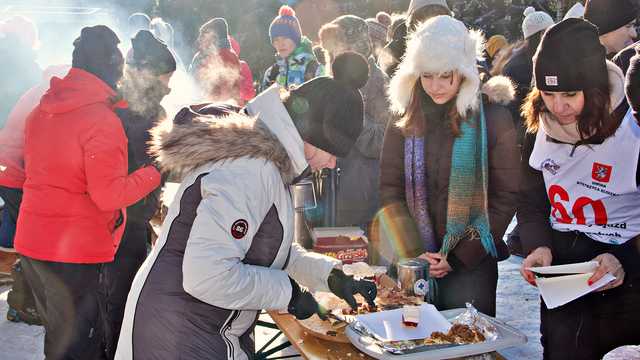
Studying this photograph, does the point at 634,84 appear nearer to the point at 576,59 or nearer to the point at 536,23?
the point at 576,59

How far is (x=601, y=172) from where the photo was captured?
2260 mm

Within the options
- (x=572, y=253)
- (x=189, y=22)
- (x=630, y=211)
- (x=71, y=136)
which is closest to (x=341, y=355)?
(x=572, y=253)

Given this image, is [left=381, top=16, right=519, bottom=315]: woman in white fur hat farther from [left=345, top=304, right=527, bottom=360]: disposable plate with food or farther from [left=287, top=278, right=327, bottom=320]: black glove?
[left=287, top=278, right=327, bottom=320]: black glove

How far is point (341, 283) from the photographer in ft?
7.15

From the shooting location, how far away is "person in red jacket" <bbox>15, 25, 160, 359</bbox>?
279 cm

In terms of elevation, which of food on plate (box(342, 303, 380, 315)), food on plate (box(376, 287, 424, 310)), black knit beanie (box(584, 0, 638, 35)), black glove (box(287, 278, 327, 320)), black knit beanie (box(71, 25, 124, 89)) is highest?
black knit beanie (box(584, 0, 638, 35))

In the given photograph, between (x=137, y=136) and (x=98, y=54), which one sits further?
(x=137, y=136)

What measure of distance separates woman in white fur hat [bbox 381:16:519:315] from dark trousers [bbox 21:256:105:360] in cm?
147

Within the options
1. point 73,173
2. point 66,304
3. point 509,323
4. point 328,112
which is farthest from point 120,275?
point 509,323

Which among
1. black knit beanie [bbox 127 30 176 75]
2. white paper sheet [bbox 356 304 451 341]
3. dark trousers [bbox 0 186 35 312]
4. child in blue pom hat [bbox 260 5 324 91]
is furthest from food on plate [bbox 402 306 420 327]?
child in blue pom hat [bbox 260 5 324 91]

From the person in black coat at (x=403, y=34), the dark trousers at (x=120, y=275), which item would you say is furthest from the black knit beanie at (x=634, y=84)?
the dark trousers at (x=120, y=275)

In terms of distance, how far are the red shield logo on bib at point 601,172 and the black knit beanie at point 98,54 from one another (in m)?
2.17

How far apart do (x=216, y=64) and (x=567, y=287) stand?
4332 millimetres

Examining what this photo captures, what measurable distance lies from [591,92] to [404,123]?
83 centimetres
